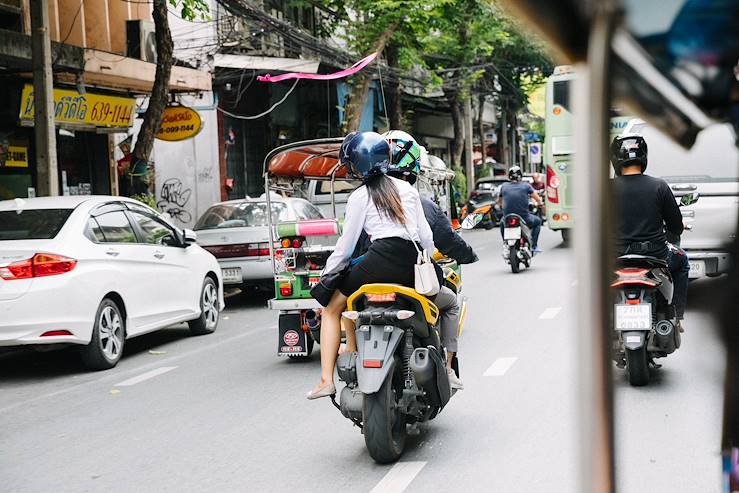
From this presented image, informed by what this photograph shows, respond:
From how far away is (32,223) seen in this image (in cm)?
845

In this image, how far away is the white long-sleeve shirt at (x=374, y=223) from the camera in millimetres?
5258

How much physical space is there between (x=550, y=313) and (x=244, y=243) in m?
4.22

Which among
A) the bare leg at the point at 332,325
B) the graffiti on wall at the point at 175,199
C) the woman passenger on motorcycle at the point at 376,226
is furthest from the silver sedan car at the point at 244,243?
the graffiti on wall at the point at 175,199

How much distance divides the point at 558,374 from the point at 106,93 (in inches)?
497

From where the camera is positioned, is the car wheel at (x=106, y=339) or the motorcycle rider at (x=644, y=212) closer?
the motorcycle rider at (x=644, y=212)

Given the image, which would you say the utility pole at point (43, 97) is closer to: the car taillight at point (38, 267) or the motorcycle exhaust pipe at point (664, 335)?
the car taillight at point (38, 267)

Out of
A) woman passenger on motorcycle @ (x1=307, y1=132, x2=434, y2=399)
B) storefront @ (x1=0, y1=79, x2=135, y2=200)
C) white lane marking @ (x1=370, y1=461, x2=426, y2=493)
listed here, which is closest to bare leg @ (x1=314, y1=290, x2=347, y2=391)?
woman passenger on motorcycle @ (x1=307, y1=132, x2=434, y2=399)

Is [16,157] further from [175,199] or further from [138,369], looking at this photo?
[138,369]

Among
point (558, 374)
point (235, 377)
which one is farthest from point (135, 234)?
point (558, 374)

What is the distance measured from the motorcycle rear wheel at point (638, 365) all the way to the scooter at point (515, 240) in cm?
875

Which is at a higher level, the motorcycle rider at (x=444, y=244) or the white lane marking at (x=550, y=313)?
the motorcycle rider at (x=444, y=244)

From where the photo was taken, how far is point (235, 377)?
7961 millimetres

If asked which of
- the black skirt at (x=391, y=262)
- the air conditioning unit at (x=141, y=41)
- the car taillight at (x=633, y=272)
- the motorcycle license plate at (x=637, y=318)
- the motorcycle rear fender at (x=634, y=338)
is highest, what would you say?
the air conditioning unit at (x=141, y=41)

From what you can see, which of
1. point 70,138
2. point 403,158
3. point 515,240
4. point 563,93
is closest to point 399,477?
point 403,158
